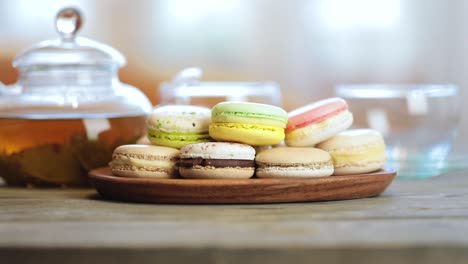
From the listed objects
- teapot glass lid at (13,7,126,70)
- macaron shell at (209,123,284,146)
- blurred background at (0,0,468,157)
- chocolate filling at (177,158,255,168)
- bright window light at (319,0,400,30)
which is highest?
bright window light at (319,0,400,30)

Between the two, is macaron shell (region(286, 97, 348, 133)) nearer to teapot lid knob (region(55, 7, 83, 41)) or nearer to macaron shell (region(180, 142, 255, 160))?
macaron shell (region(180, 142, 255, 160))

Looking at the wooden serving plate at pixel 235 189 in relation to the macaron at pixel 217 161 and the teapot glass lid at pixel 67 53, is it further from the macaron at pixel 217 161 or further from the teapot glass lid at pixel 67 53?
the teapot glass lid at pixel 67 53

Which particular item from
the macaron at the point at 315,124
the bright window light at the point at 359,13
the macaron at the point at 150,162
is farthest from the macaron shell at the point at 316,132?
the bright window light at the point at 359,13

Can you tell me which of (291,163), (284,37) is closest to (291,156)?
(291,163)

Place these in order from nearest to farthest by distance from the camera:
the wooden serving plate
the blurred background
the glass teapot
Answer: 1. the wooden serving plate
2. the glass teapot
3. the blurred background

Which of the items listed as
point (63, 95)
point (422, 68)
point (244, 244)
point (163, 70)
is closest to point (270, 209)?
point (244, 244)

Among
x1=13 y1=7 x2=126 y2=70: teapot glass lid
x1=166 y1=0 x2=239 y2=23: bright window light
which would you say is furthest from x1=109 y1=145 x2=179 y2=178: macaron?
x1=166 y1=0 x2=239 y2=23: bright window light
